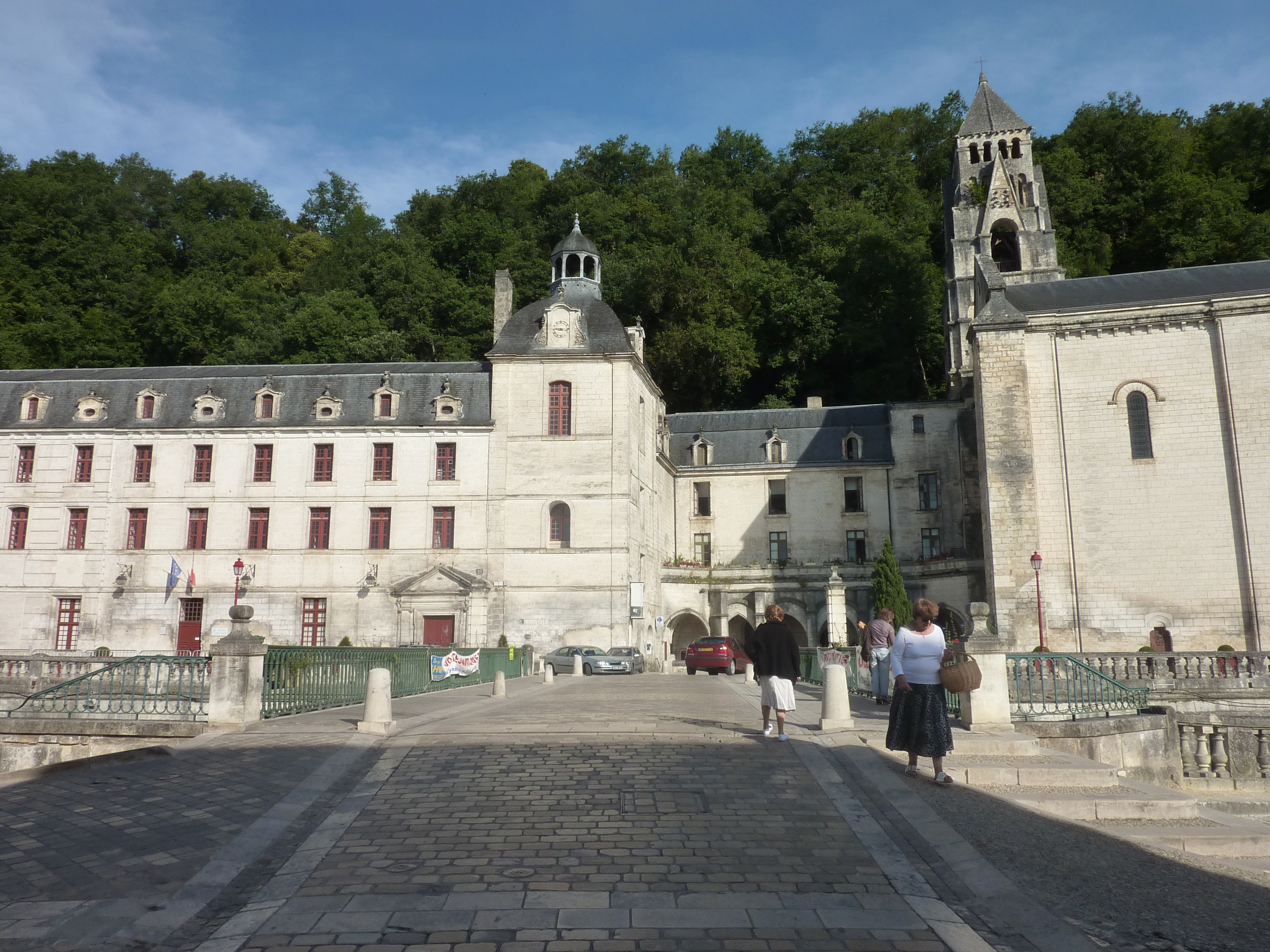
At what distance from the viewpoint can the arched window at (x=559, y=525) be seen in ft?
122

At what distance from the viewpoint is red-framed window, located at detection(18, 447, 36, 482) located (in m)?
38.7

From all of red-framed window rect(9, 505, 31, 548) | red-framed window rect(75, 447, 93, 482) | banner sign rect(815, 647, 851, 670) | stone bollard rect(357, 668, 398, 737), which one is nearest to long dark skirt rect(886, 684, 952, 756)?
stone bollard rect(357, 668, 398, 737)

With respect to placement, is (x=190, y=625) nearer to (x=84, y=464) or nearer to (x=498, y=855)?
(x=84, y=464)

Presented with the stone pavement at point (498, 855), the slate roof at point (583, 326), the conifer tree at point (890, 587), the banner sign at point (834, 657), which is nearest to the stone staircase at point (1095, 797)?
the stone pavement at point (498, 855)

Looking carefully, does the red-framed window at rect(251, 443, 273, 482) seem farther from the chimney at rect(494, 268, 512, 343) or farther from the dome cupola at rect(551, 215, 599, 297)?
the dome cupola at rect(551, 215, 599, 297)

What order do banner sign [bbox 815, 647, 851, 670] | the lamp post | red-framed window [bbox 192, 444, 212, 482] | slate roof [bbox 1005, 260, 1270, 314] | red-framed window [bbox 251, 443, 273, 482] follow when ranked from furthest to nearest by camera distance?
red-framed window [bbox 192, 444, 212, 482]
red-framed window [bbox 251, 443, 273, 482]
slate roof [bbox 1005, 260, 1270, 314]
the lamp post
banner sign [bbox 815, 647, 851, 670]

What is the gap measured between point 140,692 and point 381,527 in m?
24.8

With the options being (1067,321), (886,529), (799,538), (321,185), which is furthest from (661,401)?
(321,185)

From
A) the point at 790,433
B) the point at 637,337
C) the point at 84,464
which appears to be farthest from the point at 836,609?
the point at 84,464

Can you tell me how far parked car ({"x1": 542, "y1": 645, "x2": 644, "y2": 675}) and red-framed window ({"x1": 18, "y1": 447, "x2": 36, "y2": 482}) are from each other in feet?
77.4

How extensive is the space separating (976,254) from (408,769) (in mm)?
38674

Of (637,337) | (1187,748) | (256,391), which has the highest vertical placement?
(637,337)

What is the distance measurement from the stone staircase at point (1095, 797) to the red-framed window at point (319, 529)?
3057 cm

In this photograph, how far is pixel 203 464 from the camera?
38.7 meters
